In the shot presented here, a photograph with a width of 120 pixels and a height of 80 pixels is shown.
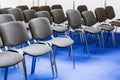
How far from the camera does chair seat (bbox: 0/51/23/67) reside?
8.41 feet

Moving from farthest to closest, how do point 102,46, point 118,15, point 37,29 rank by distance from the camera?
point 118,15
point 102,46
point 37,29

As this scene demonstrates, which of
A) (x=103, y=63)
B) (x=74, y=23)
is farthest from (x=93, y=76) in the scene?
(x=74, y=23)

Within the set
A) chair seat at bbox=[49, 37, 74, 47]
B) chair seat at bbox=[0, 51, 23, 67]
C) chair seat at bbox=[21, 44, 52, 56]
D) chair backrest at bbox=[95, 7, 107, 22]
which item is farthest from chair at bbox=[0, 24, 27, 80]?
chair backrest at bbox=[95, 7, 107, 22]

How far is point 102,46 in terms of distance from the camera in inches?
201

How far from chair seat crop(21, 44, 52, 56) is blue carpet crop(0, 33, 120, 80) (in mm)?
499

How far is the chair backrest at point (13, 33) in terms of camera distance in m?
3.02

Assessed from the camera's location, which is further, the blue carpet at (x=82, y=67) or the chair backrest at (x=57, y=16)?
the chair backrest at (x=57, y=16)

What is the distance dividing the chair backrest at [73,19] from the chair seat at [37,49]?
142 cm

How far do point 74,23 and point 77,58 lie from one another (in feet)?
2.49

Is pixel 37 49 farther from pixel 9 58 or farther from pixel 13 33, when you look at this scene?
pixel 9 58

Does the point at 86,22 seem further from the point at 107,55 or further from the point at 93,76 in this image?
the point at 93,76

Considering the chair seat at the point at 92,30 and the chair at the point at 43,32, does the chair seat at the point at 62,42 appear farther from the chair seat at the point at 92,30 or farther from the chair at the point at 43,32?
the chair seat at the point at 92,30

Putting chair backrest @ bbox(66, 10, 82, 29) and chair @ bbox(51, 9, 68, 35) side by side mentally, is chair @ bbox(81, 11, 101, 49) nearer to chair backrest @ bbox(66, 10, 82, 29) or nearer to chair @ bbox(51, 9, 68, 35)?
chair backrest @ bbox(66, 10, 82, 29)

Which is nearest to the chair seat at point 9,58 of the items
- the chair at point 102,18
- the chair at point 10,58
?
the chair at point 10,58
